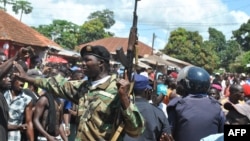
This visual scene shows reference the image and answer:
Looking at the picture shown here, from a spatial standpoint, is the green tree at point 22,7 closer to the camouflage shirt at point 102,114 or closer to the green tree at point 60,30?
the green tree at point 60,30

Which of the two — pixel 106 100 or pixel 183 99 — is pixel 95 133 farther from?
pixel 183 99

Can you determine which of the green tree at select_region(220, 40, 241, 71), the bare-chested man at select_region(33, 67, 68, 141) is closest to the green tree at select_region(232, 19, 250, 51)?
the green tree at select_region(220, 40, 241, 71)

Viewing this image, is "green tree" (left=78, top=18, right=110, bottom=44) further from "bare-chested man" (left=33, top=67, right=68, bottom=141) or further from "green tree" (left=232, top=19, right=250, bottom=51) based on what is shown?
"bare-chested man" (left=33, top=67, right=68, bottom=141)


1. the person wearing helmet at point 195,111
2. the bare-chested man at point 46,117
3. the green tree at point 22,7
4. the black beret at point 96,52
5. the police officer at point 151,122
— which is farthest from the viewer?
the green tree at point 22,7

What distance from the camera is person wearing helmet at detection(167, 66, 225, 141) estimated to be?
4387mm

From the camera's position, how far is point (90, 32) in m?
73.2

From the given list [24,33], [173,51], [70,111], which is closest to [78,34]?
[173,51]

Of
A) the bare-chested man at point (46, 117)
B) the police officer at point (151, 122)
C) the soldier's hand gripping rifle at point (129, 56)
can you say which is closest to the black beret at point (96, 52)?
the soldier's hand gripping rifle at point (129, 56)

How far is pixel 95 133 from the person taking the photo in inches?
144

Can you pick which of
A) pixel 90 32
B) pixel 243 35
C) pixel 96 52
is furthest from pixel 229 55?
pixel 96 52

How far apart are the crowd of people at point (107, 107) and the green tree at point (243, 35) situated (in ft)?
223

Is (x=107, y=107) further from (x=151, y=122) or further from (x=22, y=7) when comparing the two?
(x=22, y=7)

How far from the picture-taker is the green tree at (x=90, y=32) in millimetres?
73188

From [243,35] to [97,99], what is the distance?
7348cm
